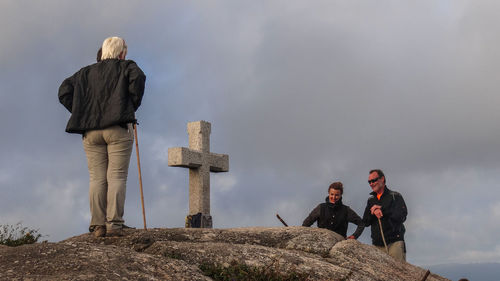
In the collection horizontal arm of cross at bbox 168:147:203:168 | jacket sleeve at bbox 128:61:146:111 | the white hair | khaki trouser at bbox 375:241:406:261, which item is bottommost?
khaki trouser at bbox 375:241:406:261

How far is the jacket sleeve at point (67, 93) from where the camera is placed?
8.40 meters

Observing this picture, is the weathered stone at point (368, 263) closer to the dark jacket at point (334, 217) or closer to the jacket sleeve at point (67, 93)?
the dark jacket at point (334, 217)

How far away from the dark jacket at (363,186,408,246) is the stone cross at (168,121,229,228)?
7634 millimetres

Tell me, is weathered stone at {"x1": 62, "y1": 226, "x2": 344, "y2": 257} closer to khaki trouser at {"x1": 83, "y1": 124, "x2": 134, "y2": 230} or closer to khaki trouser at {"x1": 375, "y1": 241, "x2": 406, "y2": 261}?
khaki trouser at {"x1": 83, "y1": 124, "x2": 134, "y2": 230}

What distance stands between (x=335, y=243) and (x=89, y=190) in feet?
11.4

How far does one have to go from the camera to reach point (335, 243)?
8383 mm

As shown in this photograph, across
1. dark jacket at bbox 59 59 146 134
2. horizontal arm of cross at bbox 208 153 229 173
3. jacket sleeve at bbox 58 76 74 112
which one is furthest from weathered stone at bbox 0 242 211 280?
horizontal arm of cross at bbox 208 153 229 173

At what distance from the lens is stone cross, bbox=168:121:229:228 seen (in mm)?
16406

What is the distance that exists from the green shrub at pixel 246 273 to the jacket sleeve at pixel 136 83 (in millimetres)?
2605

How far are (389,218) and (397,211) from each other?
17 cm

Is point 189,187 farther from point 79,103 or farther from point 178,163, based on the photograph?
point 79,103

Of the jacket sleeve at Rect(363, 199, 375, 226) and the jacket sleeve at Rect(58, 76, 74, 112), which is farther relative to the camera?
the jacket sleeve at Rect(363, 199, 375, 226)

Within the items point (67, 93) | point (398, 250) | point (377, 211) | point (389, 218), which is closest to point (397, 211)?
point (389, 218)

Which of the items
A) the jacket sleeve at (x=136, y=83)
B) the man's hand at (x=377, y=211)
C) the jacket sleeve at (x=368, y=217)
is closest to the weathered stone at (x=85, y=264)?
the jacket sleeve at (x=136, y=83)
